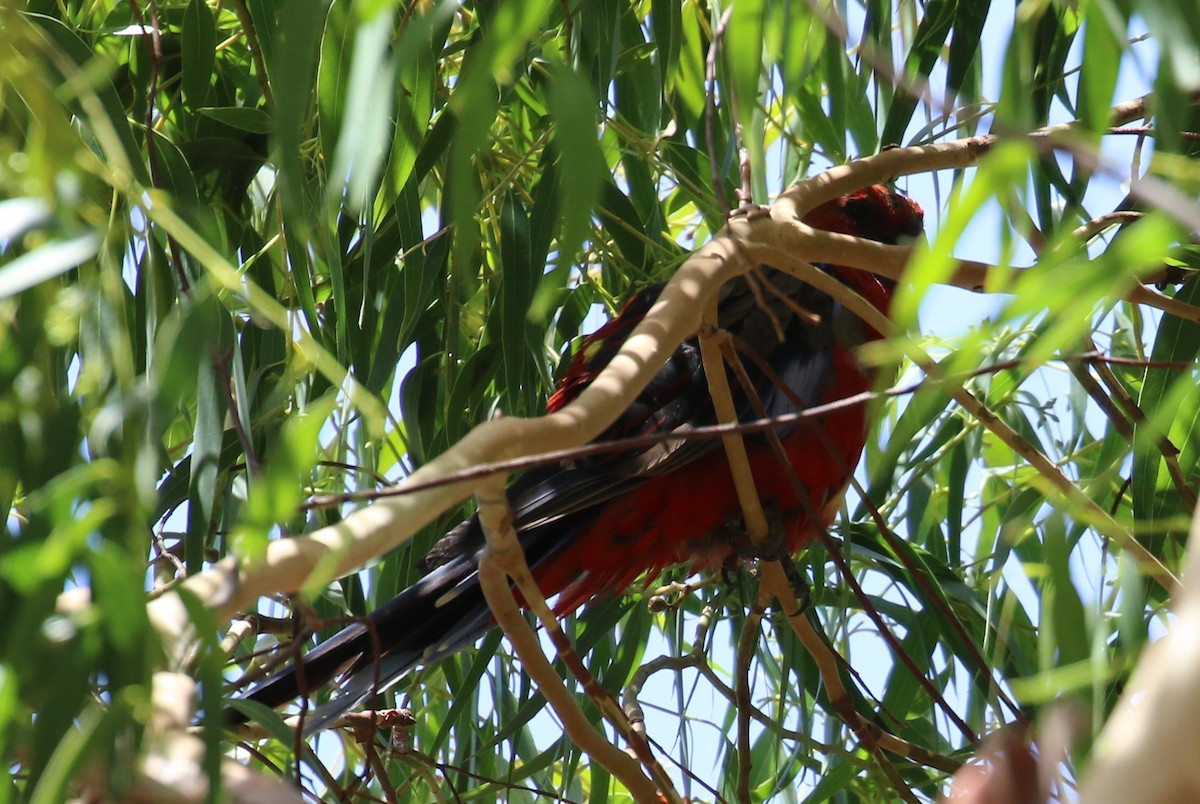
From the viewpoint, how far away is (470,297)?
818 millimetres

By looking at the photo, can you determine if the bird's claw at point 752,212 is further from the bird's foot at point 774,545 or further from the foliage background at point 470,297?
the bird's foot at point 774,545

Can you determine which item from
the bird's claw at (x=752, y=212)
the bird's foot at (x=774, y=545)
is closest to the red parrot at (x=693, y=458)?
the bird's foot at (x=774, y=545)

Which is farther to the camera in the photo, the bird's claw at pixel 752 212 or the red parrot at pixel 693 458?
the red parrot at pixel 693 458

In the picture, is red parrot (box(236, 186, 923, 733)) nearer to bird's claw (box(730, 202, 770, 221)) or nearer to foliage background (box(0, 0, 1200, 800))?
foliage background (box(0, 0, 1200, 800))

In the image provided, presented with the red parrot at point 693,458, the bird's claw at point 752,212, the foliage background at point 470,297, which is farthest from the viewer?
the red parrot at point 693,458

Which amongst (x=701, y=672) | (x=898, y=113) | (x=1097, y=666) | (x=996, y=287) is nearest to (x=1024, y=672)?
(x=701, y=672)

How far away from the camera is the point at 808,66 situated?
1054 mm

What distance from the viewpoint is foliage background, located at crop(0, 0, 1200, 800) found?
52cm

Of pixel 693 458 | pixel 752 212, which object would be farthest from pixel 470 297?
pixel 693 458

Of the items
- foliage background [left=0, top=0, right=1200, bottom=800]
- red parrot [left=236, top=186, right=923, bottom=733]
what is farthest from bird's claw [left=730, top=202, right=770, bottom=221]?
red parrot [left=236, top=186, right=923, bottom=733]

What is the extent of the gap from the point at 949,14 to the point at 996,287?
83cm

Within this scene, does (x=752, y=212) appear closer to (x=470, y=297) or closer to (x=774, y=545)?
(x=470, y=297)

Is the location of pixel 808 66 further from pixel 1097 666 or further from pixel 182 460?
pixel 182 460

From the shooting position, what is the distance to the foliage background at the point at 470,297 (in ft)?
1.71
